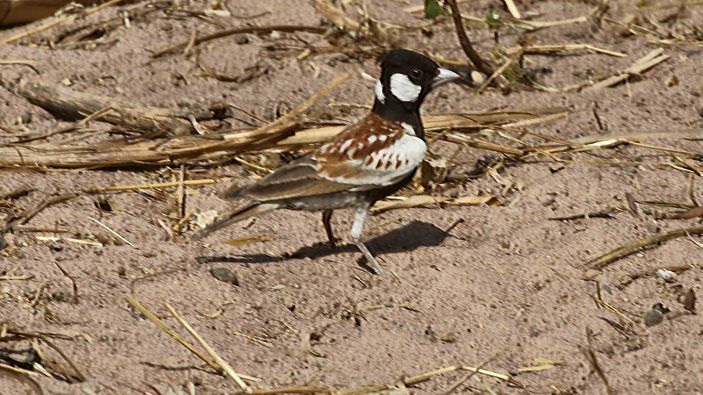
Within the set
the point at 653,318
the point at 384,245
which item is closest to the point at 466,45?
the point at 384,245

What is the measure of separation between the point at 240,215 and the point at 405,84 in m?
1.04

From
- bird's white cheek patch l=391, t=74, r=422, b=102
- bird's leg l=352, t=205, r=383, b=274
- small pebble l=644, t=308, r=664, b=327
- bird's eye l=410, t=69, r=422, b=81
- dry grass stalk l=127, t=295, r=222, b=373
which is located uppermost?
bird's eye l=410, t=69, r=422, b=81

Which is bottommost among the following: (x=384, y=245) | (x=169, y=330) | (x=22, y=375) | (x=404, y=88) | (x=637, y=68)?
(x=384, y=245)

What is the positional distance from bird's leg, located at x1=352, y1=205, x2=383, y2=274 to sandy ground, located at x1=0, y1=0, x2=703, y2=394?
0.06 metres

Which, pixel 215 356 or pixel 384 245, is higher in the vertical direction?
→ pixel 215 356

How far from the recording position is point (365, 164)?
5.91 m

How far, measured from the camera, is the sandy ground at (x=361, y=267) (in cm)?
493

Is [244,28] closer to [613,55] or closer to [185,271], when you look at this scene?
[613,55]

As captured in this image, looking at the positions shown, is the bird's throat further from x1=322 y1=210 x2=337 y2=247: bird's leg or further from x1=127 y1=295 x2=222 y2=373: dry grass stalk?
x1=127 y1=295 x2=222 y2=373: dry grass stalk

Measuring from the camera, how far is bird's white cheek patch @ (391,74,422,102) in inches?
241

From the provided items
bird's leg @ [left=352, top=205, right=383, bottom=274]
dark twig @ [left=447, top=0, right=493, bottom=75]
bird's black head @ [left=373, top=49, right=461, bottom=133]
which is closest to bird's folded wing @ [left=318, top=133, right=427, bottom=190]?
bird's leg @ [left=352, top=205, right=383, bottom=274]

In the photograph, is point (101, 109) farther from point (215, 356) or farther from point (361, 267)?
point (215, 356)

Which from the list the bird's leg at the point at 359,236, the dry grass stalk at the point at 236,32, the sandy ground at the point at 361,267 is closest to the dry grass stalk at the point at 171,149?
the sandy ground at the point at 361,267

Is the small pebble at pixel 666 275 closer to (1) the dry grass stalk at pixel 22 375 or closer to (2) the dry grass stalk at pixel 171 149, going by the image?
(2) the dry grass stalk at pixel 171 149
